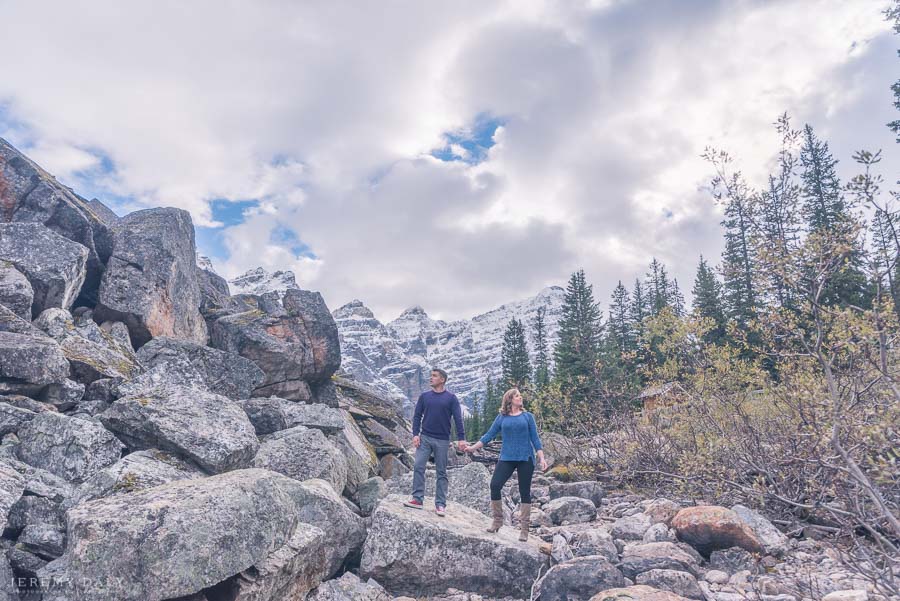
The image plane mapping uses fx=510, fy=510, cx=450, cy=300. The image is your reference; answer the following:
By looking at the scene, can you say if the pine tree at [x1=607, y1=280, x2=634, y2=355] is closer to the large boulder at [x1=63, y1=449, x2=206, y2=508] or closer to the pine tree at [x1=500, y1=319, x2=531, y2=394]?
the pine tree at [x1=500, y1=319, x2=531, y2=394]

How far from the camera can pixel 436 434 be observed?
933 cm

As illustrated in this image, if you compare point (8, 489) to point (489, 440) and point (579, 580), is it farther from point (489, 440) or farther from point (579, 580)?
point (579, 580)

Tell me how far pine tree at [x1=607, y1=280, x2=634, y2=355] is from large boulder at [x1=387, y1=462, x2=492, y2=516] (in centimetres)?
3665

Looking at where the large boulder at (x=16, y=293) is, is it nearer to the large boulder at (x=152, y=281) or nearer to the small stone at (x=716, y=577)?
the large boulder at (x=152, y=281)

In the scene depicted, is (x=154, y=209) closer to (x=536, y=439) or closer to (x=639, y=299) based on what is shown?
(x=536, y=439)

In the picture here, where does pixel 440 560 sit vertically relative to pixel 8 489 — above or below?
below

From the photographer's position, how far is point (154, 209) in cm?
1755

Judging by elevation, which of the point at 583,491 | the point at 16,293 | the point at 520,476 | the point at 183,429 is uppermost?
the point at 16,293

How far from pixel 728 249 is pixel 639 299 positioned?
18836 mm

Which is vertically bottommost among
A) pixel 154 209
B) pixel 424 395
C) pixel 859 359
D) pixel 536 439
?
pixel 536 439

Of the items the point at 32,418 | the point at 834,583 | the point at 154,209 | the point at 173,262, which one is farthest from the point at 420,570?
the point at 154,209

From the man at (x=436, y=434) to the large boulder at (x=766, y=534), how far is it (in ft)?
16.5

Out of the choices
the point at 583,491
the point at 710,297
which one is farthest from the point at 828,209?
the point at 583,491

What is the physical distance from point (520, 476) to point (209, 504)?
4.96 metres
